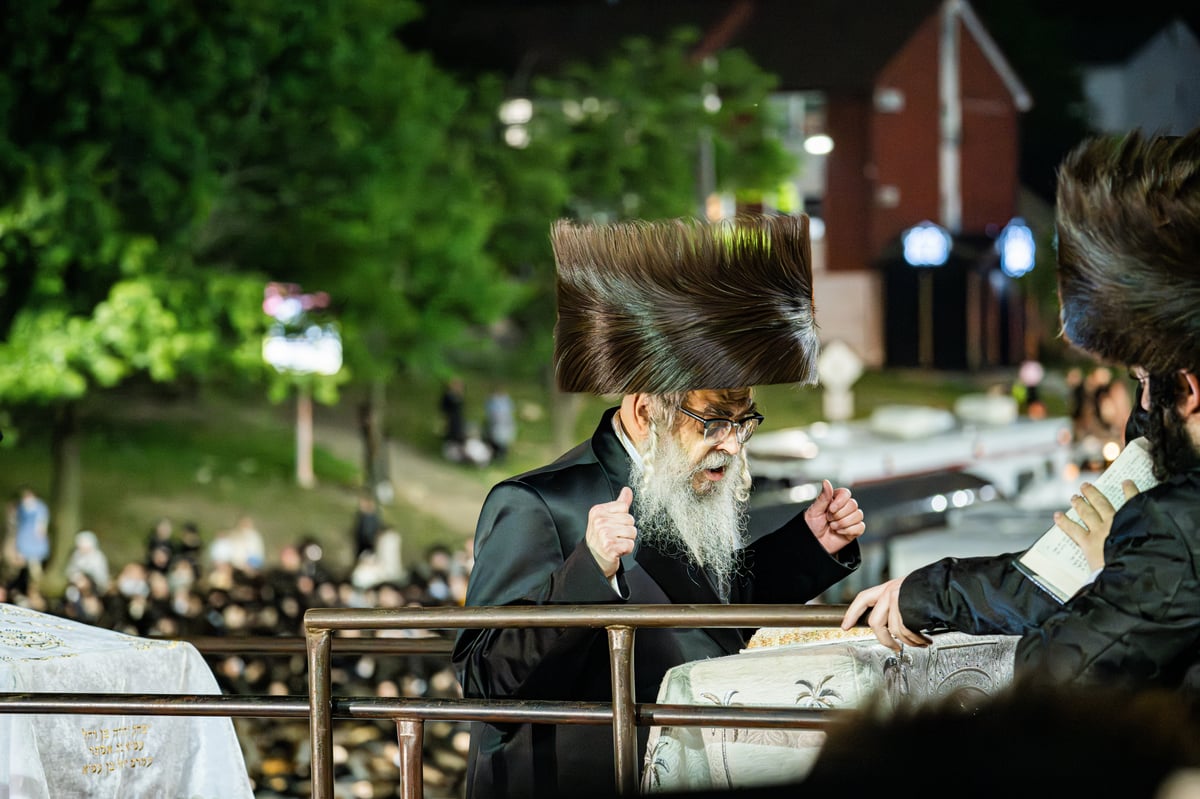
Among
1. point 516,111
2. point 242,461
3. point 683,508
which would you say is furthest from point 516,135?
point 683,508

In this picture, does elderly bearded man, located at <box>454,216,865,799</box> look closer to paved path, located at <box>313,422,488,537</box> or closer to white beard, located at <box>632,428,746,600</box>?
white beard, located at <box>632,428,746,600</box>

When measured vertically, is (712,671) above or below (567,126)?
below

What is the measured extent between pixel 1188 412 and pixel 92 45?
1340cm

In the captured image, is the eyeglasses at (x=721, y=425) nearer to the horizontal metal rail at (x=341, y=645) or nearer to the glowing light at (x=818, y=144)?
the horizontal metal rail at (x=341, y=645)

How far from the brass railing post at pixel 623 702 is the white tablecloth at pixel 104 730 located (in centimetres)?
109

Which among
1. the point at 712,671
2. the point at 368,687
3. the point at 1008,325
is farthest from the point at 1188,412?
the point at 1008,325

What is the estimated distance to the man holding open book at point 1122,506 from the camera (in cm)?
194

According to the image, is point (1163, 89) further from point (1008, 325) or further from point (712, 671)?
point (712, 671)

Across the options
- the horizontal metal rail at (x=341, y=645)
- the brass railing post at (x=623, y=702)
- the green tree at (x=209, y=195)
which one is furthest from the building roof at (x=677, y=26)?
the brass railing post at (x=623, y=702)

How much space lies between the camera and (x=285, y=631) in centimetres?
1141

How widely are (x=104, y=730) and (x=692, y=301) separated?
1411 millimetres

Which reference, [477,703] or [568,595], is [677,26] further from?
[477,703]

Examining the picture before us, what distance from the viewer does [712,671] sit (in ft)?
8.23

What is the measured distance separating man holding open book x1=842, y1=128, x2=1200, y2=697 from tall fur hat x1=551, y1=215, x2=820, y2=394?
0.80 metres
